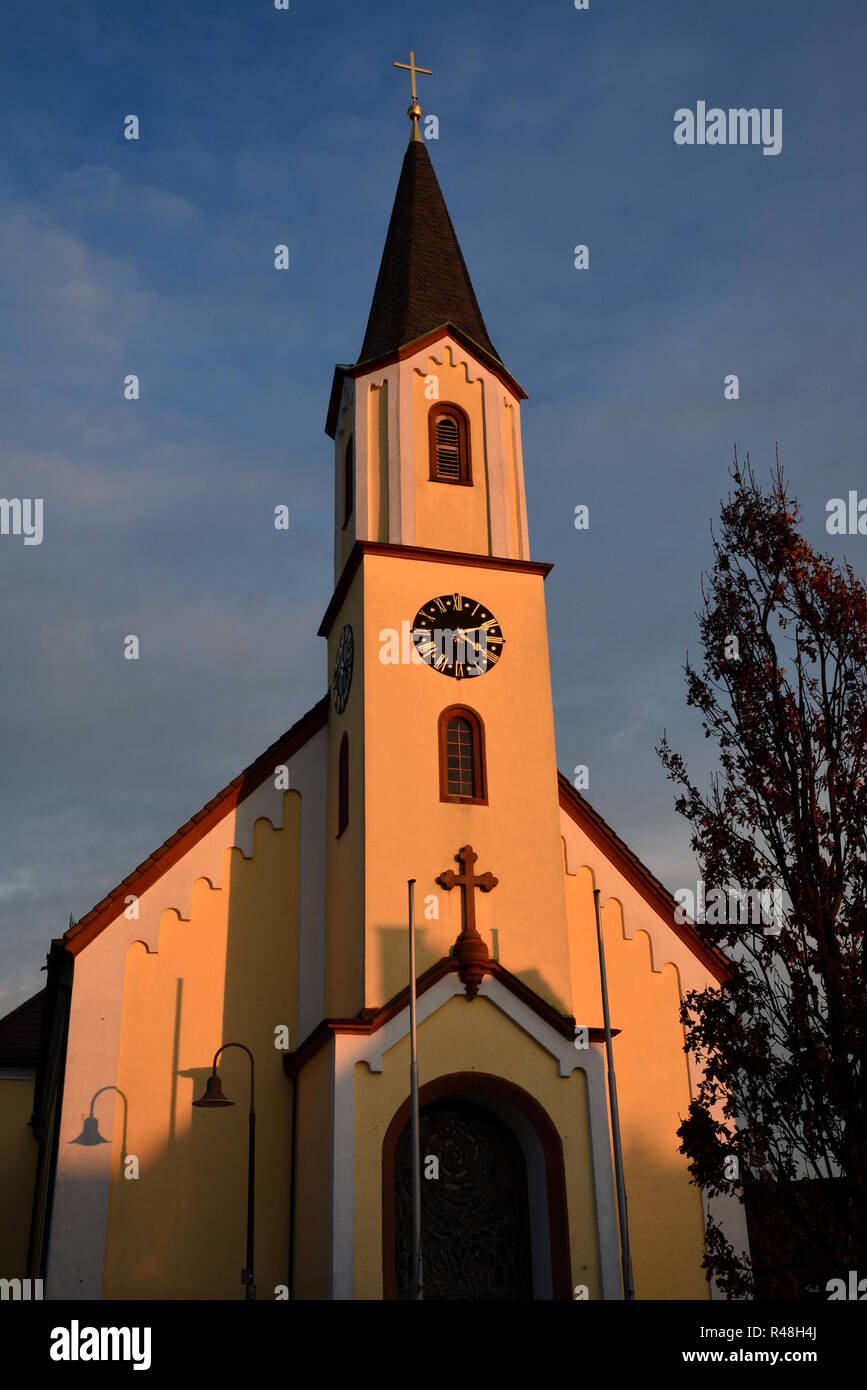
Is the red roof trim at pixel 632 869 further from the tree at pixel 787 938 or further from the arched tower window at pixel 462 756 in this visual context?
the tree at pixel 787 938

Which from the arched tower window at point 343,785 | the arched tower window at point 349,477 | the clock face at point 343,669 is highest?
the arched tower window at point 349,477

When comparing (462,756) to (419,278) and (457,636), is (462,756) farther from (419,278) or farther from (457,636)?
(419,278)

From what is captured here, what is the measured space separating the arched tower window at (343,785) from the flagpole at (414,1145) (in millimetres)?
2589

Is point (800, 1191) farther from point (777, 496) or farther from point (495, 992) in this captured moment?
point (495, 992)

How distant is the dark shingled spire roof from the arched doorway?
14.0m

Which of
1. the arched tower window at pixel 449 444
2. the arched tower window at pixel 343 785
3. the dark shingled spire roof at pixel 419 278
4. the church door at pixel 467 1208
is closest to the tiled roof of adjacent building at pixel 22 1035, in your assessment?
the arched tower window at pixel 343 785

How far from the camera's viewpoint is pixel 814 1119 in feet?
36.4

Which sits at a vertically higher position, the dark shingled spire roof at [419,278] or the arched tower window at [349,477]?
the dark shingled spire roof at [419,278]

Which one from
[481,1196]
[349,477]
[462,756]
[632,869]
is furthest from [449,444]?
[481,1196]

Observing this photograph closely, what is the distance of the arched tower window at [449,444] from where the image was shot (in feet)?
78.2

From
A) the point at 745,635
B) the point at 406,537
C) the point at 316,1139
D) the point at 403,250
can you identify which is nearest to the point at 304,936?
the point at 316,1139

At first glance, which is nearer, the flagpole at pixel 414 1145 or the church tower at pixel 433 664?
the flagpole at pixel 414 1145
